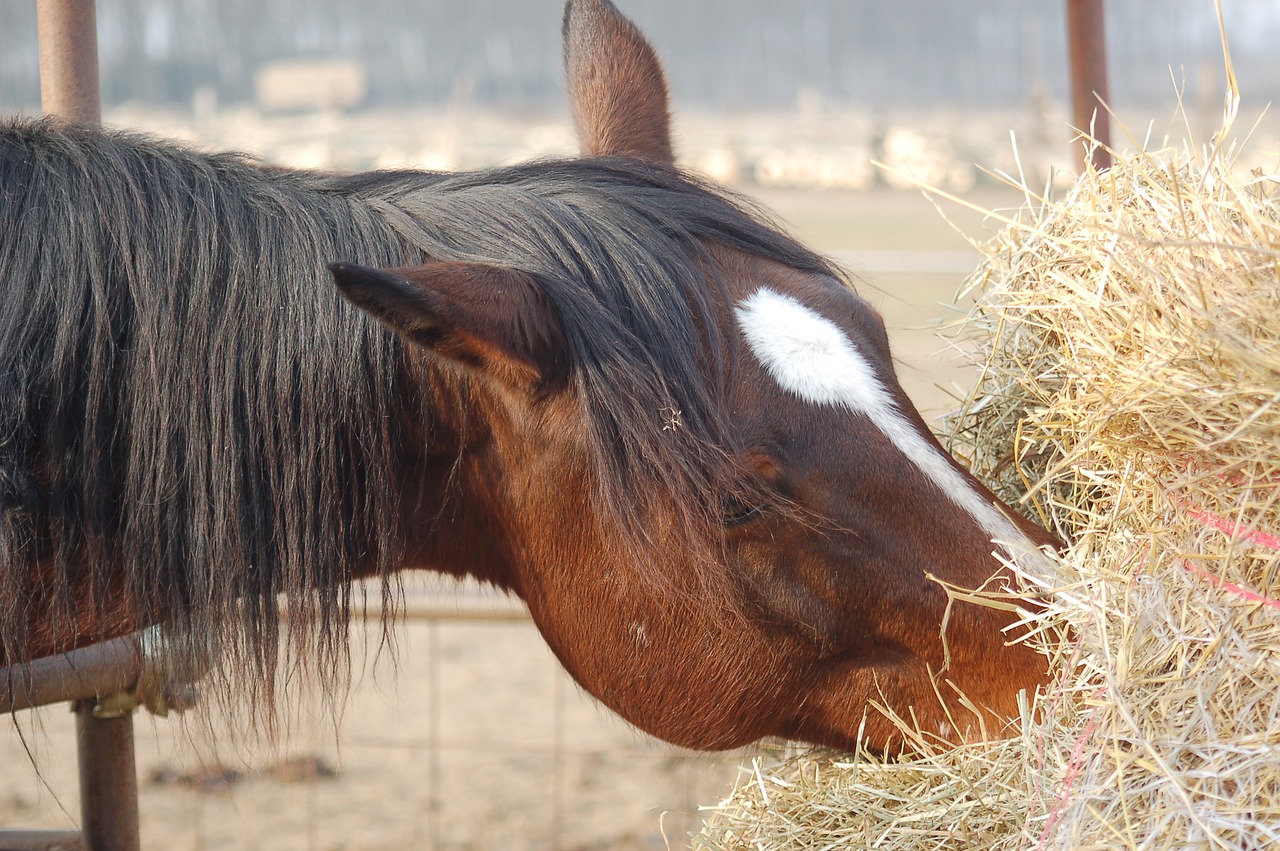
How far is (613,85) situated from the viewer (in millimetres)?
1952

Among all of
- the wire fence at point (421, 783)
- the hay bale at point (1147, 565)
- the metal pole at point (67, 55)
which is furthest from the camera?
the wire fence at point (421, 783)

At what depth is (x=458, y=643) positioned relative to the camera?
217 inches

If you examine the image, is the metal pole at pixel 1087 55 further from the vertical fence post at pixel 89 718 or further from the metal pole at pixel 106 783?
the metal pole at pixel 106 783

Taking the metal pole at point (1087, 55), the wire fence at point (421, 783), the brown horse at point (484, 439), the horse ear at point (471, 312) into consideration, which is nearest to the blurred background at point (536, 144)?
the wire fence at point (421, 783)

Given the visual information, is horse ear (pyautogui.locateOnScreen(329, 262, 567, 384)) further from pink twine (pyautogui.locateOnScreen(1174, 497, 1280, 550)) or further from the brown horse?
pink twine (pyautogui.locateOnScreen(1174, 497, 1280, 550))

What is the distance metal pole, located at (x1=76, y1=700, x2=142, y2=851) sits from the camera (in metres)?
2.21

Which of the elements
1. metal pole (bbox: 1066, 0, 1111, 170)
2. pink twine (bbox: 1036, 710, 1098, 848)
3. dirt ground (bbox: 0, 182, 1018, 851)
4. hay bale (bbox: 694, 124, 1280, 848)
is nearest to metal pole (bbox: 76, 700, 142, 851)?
dirt ground (bbox: 0, 182, 1018, 851)

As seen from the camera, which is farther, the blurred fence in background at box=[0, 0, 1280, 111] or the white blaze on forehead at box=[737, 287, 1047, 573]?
the blurred fence in background at box=[0, 0, 1280, 111]

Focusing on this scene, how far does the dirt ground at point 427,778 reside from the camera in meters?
3.66

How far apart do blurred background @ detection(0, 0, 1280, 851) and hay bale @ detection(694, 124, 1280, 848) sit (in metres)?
0.18

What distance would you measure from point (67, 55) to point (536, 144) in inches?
1150

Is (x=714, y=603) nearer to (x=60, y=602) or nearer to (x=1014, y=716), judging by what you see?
(x=1014, y=716)

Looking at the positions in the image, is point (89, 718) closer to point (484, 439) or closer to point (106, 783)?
point (106, 783)

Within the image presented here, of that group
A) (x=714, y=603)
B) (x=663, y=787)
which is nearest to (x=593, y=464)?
(x=714, y=603)
